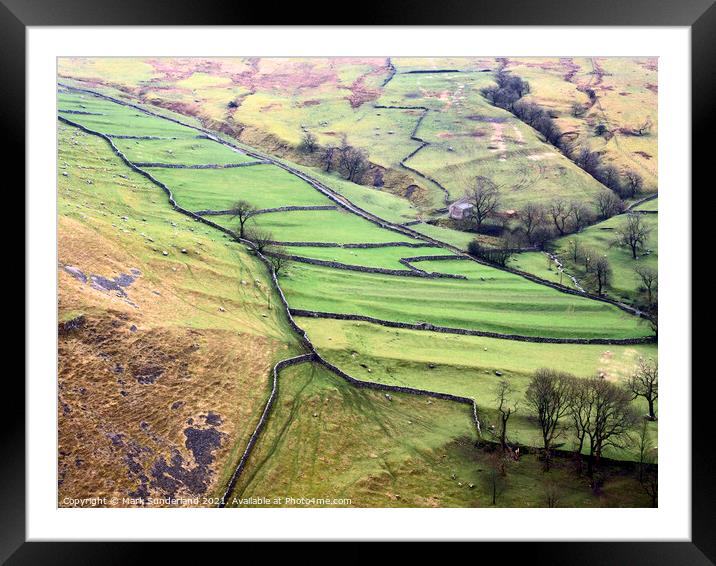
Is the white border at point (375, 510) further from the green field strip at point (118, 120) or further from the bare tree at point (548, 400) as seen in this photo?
the green field strip at point (118, 120)

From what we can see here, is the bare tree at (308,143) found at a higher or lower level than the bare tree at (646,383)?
higher

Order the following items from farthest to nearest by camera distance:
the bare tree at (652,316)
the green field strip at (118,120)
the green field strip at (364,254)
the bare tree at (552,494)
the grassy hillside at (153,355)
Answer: the green field strip at (118,120), the green field strip at (364,254), the bare tree at (652,316), the bare tree at (552,494), the grassy hillside at (153,355)

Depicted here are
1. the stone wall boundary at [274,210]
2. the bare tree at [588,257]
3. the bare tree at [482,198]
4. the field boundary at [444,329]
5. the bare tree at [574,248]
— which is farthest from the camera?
the bare tree at [482,198]

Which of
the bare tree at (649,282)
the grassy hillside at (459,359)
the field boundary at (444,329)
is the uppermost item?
the bare tree at (649,282)

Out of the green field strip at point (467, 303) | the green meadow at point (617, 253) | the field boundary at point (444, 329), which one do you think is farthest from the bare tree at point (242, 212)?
the green meadow at point (617, 253)

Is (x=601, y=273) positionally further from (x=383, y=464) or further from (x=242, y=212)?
(x=242, y=212)

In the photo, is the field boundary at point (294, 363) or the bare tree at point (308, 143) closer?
the field boundary at point (294, 363)

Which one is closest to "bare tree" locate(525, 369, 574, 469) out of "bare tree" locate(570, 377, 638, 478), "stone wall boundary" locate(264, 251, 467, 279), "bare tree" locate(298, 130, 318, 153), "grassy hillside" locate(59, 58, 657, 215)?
"bare tree" locate(570, 377, 638, 478)
